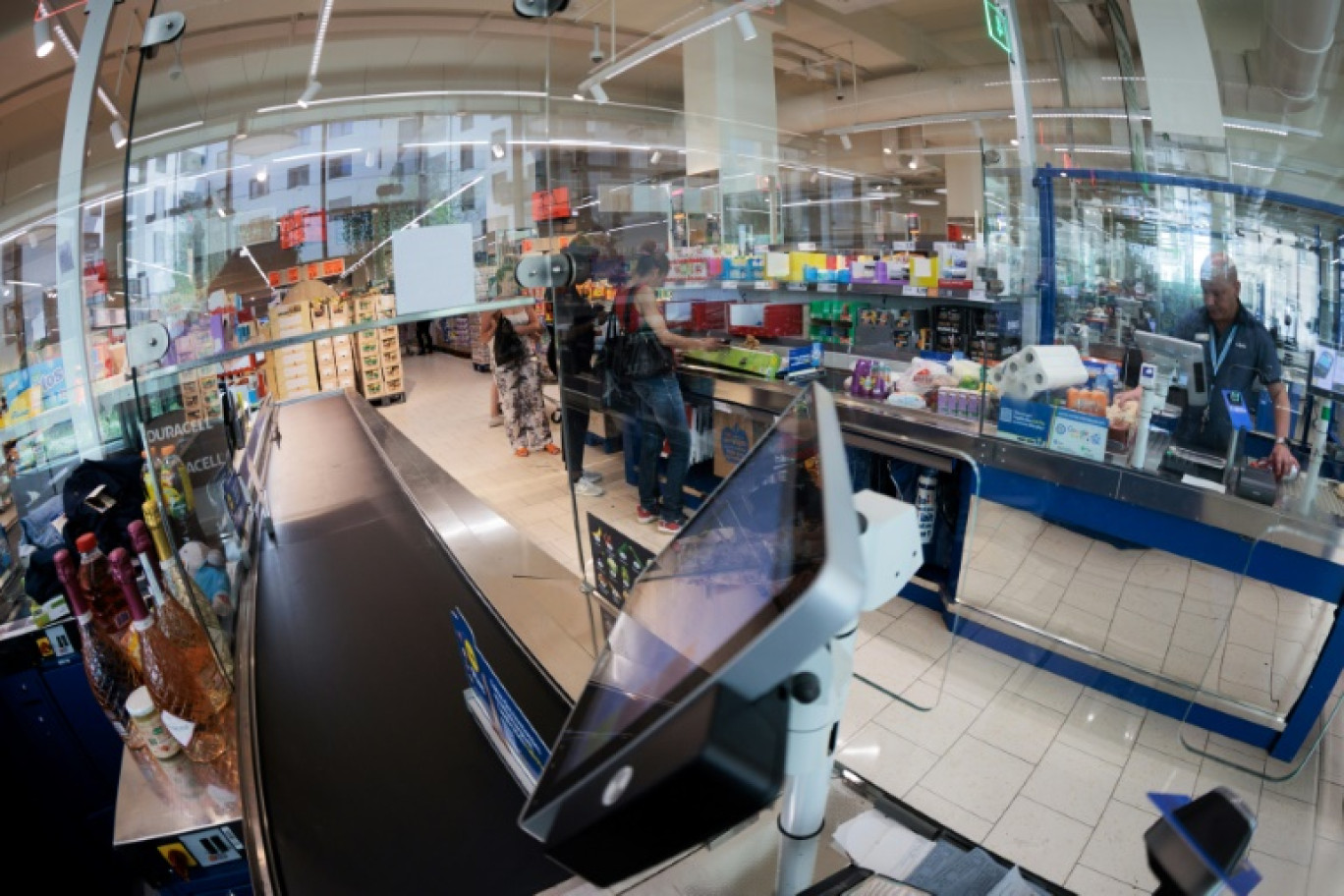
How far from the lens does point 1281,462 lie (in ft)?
6.15

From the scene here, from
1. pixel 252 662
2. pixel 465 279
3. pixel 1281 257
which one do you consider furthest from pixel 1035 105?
pixel 252 662

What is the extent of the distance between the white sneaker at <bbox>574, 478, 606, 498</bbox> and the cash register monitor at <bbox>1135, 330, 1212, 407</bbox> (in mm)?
1852

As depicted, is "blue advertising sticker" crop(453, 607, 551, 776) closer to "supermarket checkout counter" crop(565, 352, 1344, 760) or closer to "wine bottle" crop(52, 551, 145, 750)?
"wine bottle" crop(52, 551, 145, 750)

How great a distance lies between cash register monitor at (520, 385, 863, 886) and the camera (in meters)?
0.28

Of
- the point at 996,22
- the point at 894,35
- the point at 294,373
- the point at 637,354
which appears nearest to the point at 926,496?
the point at 637,354

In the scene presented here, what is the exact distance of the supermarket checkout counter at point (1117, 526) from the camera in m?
1.84

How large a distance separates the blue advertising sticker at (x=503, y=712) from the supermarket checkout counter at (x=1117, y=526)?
78 cm

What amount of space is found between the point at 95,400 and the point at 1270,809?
10.7ft

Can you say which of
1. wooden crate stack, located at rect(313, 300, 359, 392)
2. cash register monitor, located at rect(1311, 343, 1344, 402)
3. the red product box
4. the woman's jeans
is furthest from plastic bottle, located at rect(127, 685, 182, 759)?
wooden crate stack, located at rect(313, 300, 359, 392)

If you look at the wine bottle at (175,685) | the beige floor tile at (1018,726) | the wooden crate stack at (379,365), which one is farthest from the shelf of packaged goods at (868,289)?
the wooden crate stack at (379,365)

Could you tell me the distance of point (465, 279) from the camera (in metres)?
1.09

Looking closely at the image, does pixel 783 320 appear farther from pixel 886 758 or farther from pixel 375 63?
pixel 375 63

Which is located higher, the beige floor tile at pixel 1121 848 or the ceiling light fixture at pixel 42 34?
the ceiling light fixture at pixel 42 34

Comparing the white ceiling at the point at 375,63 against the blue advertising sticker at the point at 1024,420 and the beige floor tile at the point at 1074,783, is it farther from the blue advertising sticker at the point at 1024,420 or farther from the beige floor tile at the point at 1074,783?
the beige floor tile at the point at 1074,783
